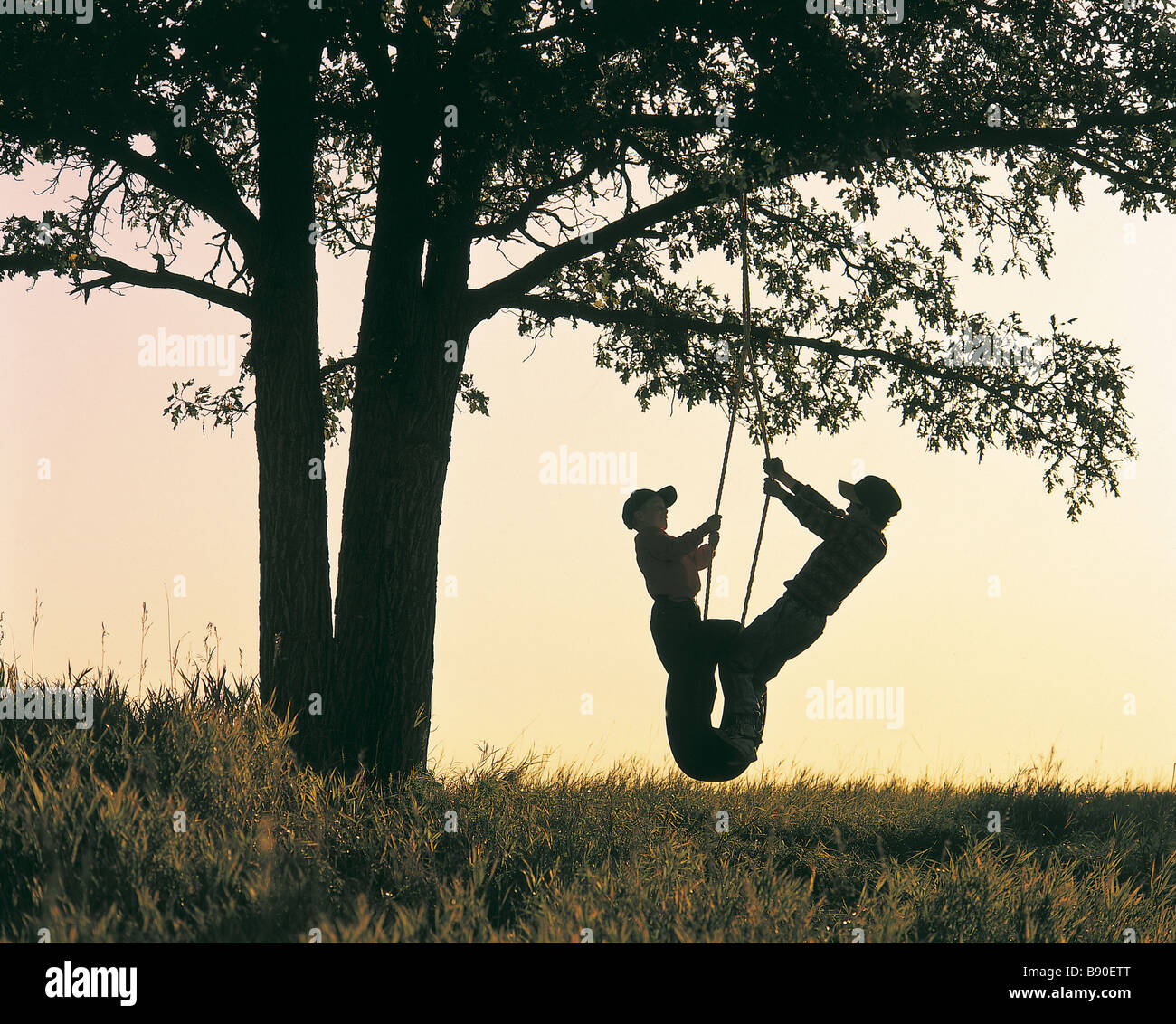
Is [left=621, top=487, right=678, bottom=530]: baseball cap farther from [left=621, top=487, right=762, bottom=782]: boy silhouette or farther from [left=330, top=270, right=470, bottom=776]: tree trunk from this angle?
[left=330, top=270, right=470, bottom=776]: tree trunk

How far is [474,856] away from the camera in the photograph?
6383mm

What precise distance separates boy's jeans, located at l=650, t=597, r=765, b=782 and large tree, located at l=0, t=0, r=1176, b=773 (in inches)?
100

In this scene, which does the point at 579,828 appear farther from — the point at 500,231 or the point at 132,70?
the point at 132,70

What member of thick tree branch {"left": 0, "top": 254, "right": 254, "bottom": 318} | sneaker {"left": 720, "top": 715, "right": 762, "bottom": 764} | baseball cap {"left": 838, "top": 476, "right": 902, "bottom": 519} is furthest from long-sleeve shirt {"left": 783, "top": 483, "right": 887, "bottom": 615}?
thick tree branch {"left": 0, "top": 254, "right": 254, "bottom": 318}

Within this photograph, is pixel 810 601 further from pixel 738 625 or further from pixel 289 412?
pixel 289 412

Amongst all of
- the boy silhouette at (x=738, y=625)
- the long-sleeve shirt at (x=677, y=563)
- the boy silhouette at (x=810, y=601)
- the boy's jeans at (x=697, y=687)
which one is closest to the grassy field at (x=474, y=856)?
the boy's jeans at (x=697, y=687)

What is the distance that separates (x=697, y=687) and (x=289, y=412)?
421 centimetres

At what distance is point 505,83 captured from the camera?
7.72m

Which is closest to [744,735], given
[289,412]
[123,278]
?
[289,412]

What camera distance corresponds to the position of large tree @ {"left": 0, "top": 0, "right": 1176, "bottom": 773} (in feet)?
25.1

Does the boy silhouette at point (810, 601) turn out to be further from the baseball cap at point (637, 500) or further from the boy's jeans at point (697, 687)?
the baseball cap at point (637, 500)

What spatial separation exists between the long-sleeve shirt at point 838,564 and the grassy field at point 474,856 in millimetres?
1678

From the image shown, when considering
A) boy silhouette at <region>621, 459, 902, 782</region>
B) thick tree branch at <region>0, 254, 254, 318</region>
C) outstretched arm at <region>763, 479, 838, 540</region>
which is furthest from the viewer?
thick tree branch at <region>0, 254, 254, 318</region>
